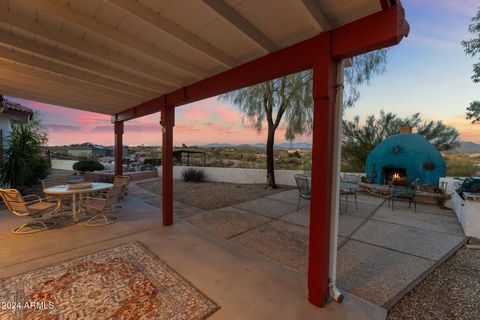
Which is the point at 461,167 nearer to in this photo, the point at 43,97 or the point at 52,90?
the point at 52,90

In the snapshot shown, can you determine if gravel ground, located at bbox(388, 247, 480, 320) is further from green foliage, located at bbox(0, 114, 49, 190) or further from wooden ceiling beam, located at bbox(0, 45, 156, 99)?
green foliage, located at bbox(0, 114, 49, 190)

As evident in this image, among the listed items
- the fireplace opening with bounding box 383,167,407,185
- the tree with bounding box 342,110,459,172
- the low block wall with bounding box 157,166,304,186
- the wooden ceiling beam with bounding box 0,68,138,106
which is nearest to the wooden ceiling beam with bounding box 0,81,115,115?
the wooden ceiling beam with bounding box 0,68,138,106

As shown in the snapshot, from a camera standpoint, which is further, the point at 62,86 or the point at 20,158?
the point at 20,158

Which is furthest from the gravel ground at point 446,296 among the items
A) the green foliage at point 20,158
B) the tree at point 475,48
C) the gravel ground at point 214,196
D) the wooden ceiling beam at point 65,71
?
the green foliage at point 20,158

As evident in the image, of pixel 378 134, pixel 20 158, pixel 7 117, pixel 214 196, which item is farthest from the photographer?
→ pixel 378 134

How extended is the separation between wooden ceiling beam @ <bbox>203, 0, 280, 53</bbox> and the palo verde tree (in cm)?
556

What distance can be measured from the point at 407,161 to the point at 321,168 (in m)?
7.08

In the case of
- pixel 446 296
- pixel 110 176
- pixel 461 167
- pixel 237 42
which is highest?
pixel 237 42

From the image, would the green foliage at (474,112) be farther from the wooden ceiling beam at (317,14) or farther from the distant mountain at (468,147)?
the wooden ceiling beam at (317,14)

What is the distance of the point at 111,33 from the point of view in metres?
2.04

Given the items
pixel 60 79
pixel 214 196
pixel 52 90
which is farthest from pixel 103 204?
pixel 214 196

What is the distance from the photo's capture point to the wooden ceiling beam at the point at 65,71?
260 cm

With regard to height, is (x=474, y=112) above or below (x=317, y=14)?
above

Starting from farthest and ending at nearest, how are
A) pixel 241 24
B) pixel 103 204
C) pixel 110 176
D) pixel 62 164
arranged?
1. pixel 62 164
2. pixel 110 176
3. pixel 103 204
4. pixel 241 24
